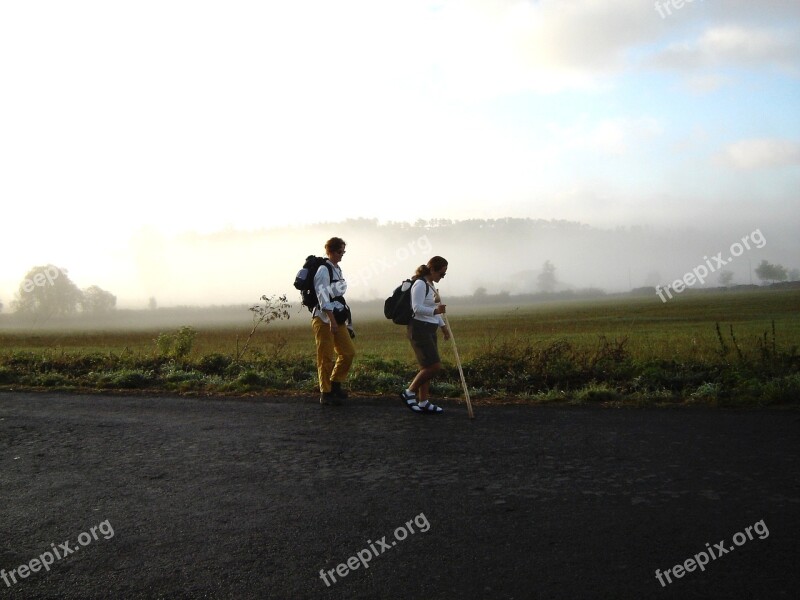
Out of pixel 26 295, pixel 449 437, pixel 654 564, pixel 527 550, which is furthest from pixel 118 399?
pixel 26 295

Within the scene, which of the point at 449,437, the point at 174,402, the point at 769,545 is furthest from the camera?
the point at 174,402

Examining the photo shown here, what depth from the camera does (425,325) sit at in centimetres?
869

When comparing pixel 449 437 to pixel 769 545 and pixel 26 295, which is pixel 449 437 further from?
pixel 26 295

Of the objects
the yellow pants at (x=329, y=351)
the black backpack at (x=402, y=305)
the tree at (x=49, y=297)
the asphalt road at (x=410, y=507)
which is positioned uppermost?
the tree at (x=49, y=297)

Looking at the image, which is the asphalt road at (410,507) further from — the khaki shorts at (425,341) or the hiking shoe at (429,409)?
the khaki shorts at (425,341)

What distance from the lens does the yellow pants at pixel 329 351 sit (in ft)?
30.7

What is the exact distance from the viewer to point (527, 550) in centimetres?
412

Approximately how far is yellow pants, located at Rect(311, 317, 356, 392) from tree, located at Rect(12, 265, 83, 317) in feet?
467

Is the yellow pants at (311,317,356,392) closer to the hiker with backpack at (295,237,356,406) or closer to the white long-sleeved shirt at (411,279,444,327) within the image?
the hiker with backpack at (295,237,356,406)

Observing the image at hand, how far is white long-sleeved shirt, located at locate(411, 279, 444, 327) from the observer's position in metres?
8.50

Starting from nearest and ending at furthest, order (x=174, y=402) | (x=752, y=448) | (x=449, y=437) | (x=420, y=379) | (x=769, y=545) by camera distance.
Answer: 1. (x=769, y=545)
2. (x=752, y=448)
3. (x=449, y=437)
4. (x=420, y=379)
5. (x=174, y=402)

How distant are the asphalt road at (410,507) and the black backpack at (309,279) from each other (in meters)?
1.82

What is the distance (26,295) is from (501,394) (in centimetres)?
15565

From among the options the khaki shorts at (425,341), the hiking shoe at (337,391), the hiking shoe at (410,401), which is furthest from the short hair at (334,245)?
the hiking shoe at (410,401)
